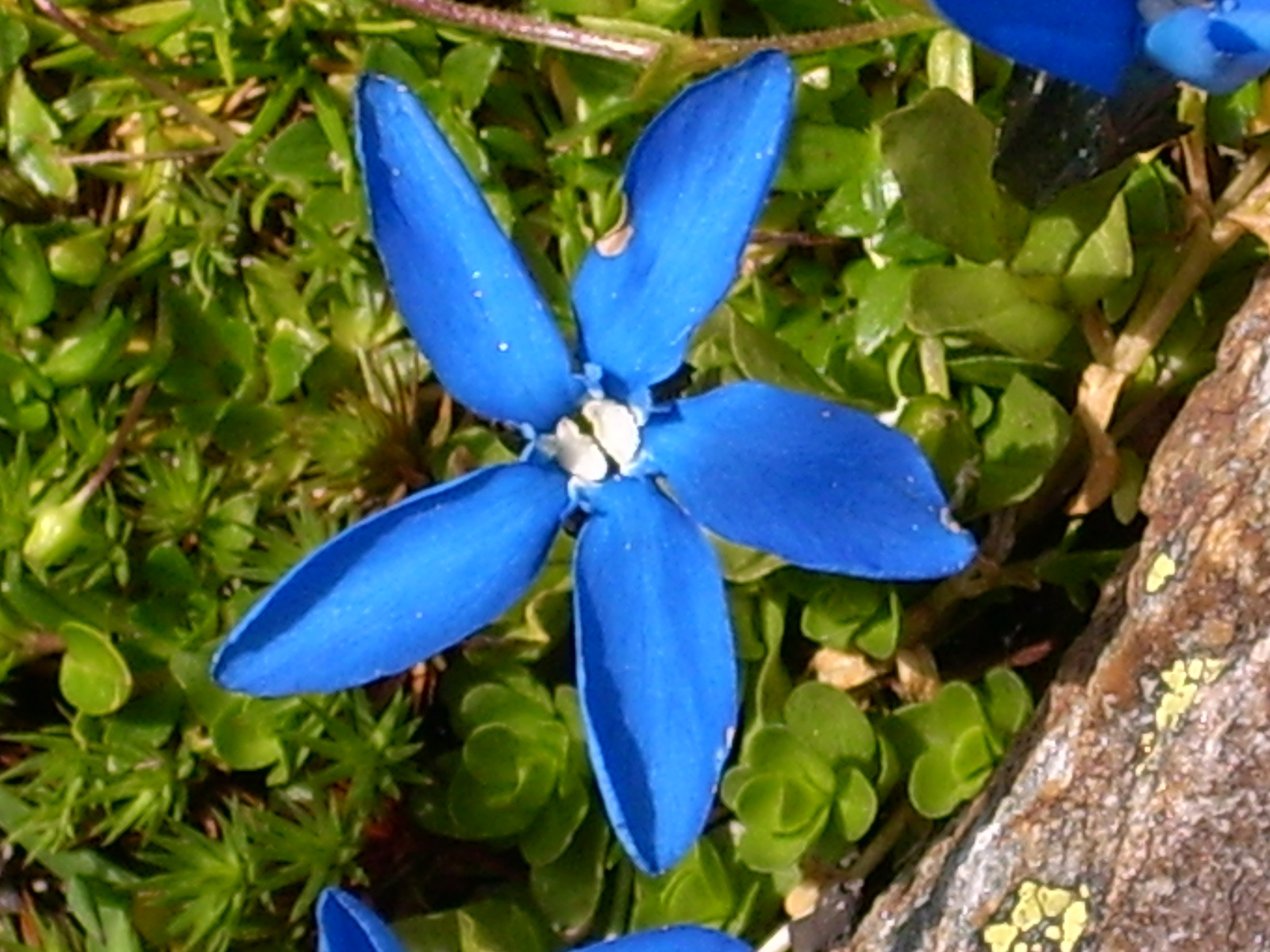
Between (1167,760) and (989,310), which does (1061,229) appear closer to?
(989,310)

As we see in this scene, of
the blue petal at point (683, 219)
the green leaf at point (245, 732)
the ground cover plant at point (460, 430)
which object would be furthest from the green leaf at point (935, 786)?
the green leaf at point (245, 732)

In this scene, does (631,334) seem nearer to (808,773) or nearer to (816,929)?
(808,773)

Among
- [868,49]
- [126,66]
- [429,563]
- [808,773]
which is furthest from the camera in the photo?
[126,66]

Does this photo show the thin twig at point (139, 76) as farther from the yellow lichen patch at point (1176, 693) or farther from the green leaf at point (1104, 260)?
the yellow lichen patch at point (1176, 693)

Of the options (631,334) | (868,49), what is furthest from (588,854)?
(868,49)

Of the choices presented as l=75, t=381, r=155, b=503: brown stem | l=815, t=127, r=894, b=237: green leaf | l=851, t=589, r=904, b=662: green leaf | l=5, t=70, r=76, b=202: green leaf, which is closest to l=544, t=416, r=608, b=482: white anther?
l=851, t=589, r=904, b=662: green leaf

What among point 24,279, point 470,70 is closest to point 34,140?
point 24,279
